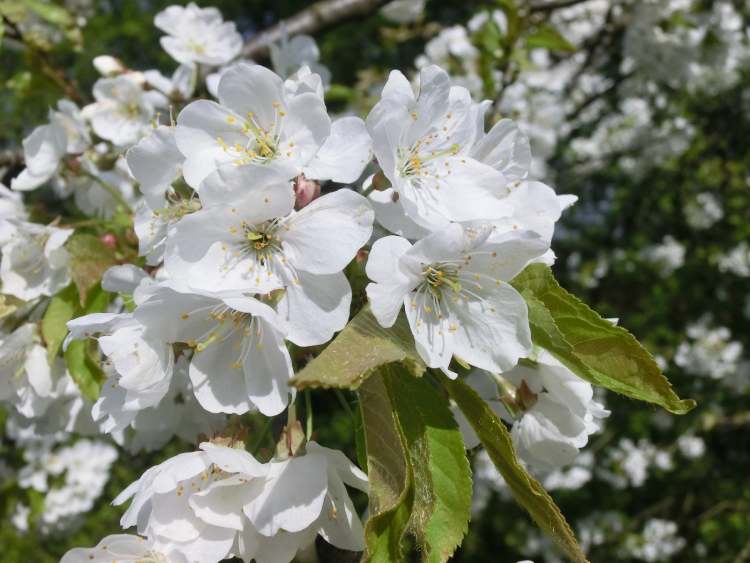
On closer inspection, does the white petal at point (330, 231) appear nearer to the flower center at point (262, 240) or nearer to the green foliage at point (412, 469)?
the flower center at point (262, 240)

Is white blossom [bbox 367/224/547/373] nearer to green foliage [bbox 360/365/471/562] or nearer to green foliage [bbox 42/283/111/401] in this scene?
green foliage [bbox 360/365/471/562]

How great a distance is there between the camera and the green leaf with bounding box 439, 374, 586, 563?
3.06 feet

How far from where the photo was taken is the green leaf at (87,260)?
54.2 inches

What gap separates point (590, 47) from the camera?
387 cm

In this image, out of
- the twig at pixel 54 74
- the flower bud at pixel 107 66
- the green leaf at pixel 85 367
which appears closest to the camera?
the green leaf at pixel 85 367

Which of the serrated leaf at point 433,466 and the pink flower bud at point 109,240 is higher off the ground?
the serrated leaf at point 433,466

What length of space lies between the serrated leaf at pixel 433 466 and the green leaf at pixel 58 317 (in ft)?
2.48

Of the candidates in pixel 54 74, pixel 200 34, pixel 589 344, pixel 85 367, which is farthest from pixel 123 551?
pixel 54 74

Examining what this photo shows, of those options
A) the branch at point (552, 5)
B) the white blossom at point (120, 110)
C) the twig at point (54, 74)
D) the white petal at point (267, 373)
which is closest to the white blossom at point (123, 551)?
the white petal at point (267, 373)

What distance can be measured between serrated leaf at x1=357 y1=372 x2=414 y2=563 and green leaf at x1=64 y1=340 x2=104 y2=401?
0.61m

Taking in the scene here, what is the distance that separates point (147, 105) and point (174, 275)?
1072 millimetres

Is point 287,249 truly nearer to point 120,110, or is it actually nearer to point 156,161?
point 156,161

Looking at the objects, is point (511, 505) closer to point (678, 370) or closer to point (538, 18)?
point (678, 370)

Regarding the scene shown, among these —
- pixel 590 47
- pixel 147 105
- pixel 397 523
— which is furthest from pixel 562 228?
pixel 397 523
